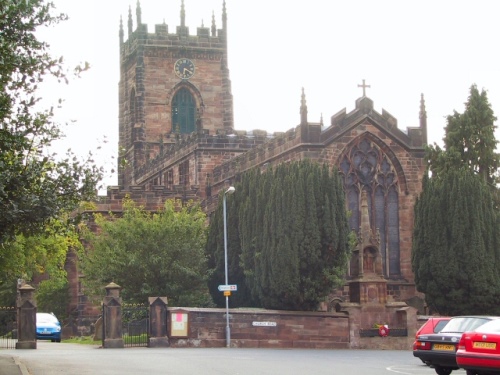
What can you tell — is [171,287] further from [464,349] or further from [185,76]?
[185,76]

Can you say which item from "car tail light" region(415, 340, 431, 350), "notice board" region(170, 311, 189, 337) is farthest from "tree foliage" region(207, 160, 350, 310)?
"car tail light" region(415, 340, 431, 350)

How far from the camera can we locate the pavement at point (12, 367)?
76.1ft

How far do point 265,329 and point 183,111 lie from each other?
4062 cm

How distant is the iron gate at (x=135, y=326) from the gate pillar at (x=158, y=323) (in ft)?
2.19

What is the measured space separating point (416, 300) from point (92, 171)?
3048cm

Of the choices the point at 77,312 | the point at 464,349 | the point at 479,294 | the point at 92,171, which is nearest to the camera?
the point at 464,349

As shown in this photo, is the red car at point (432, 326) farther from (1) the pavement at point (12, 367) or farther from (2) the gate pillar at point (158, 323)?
(2) the gate pillar at point (158, 323)

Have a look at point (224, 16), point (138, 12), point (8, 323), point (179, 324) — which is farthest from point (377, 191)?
point (138, 12)

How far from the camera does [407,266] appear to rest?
52312 mm

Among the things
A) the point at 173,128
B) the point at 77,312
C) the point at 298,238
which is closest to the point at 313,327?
the point at 298,238

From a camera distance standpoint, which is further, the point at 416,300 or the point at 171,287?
the point at 416,300

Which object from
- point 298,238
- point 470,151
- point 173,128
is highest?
point 173,128

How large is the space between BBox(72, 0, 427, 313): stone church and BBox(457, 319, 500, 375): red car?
56.8 feet

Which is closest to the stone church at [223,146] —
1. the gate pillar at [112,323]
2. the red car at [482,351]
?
the gate pillar at [112,323]
